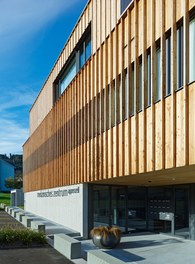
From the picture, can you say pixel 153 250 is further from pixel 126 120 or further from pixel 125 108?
pixel 125 108

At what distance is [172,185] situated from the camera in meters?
21.1

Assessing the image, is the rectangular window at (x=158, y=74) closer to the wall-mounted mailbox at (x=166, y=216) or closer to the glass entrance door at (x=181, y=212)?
the glass entrance door at (x=181, y=212)

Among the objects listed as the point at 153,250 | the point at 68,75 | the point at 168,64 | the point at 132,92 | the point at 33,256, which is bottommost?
the point at 153,250

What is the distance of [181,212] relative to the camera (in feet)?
66.6

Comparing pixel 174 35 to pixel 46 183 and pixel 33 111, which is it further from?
pixel 33 111

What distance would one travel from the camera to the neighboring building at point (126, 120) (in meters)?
12.0

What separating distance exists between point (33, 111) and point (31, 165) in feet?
19.3

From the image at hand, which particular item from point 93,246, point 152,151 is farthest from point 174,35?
point 93,246

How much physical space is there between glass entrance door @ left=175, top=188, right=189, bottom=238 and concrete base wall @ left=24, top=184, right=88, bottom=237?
454 centimetres

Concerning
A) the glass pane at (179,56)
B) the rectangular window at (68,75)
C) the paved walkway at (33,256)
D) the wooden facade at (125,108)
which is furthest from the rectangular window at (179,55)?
the rectangular window at (68,75)

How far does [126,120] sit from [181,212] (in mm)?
7050

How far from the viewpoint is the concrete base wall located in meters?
21.6

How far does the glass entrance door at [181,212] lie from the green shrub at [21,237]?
6.78m

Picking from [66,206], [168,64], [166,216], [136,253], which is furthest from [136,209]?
[168,64]
